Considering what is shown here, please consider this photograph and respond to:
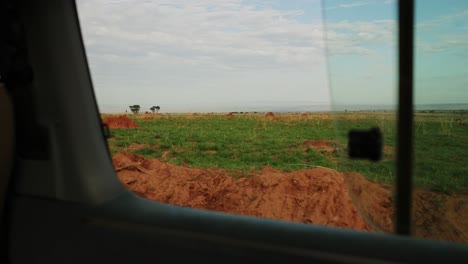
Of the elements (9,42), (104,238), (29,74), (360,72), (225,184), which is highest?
(9,42)

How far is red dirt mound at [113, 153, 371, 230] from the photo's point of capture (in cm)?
341

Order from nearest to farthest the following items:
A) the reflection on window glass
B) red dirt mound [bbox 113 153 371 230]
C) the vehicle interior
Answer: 1. the reflection on window glass
2. the vehicle interior
3. red dirt mound [bbox 113 153 371 230]

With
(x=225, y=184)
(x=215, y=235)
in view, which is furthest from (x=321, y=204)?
(x=215, y=235)

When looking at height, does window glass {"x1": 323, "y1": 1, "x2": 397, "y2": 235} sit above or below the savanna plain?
above

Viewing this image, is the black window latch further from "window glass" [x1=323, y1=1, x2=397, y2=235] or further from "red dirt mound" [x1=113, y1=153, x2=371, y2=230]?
"red dirt mound" [x1=113, y1=153, x2=371, y2=230]

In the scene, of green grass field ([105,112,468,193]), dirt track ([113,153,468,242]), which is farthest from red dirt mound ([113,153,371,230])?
green grass field ([105,112,468,193])

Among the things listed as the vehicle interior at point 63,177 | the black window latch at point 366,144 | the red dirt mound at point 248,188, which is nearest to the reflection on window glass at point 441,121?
the black window latch at point 366,144

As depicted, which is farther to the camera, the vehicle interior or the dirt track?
the vehicle interior

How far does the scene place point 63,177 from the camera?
71.9 inches

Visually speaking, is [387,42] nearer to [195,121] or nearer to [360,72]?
[360,72]

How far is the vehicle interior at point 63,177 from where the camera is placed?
1.59 metres

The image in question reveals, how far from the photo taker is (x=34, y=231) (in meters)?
1.83

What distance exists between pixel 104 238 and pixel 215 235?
460 millimetres

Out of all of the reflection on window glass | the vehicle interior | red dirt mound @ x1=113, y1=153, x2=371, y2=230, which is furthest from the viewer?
red dirt mound @ x1=113, y1=153, x2=371, y2=230
